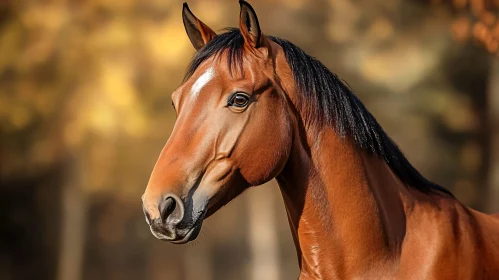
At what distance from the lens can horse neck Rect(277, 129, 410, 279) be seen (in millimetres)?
2201

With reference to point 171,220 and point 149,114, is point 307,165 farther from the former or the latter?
point 149,114

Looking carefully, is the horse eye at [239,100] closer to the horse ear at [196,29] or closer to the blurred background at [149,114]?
the horse ear at [196,29]

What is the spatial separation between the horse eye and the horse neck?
22 centimetres

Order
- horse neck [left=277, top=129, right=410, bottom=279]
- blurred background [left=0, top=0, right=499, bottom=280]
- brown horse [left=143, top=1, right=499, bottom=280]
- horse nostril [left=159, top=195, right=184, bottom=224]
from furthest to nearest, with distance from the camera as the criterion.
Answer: blurred background [left=0, top=0, right=499, bottom=280], horse neck [left=277, top=129, right=410, bottom=279], brown horse [left=143, top=1, right=499, bottom=280], horse nostril [left=159, top=195, right=184, bottom=224]

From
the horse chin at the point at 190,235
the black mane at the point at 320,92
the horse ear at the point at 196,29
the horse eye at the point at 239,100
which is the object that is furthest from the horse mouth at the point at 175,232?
the horse ear at the point at 196,29

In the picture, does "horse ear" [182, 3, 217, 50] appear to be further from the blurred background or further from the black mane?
the blurred background

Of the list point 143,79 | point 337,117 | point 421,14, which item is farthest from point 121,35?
point 337,117

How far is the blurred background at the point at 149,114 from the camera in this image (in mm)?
7137

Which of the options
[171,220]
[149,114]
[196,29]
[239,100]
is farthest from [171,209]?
[149,114]

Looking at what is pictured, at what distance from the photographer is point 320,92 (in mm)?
2244

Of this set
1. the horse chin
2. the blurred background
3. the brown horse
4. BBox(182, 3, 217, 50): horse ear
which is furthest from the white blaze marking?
the blurred background

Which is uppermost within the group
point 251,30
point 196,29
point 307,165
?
point 196,29

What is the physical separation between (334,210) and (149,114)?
17.6 feet

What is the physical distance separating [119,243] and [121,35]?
2.17 meters
